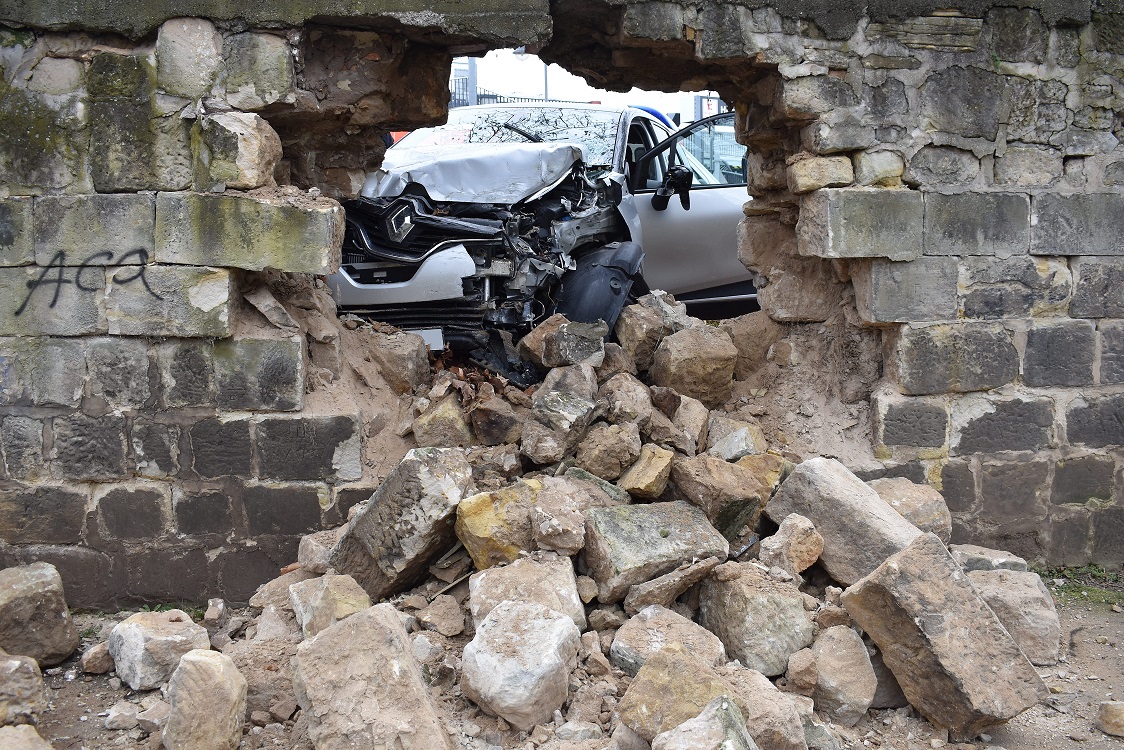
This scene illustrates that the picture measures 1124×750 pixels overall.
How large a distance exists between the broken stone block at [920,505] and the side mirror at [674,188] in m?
3.62

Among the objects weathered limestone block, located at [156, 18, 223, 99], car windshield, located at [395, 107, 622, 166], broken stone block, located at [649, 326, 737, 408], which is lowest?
broken stone block, located at [649, 326, 737, 408]

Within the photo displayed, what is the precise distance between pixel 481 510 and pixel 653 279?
15.2 feet

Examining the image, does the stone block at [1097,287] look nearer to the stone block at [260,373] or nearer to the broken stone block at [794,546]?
the broken stone block at [794,546]

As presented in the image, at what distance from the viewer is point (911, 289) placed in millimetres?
4387

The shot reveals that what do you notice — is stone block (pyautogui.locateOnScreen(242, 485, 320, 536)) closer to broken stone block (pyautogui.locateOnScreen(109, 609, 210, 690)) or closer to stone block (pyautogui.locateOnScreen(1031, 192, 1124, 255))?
broken stone block (pyautogui.locateOnScreen(109, 609, 210, 690))

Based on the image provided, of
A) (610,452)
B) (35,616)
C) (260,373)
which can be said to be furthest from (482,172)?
(35,616)

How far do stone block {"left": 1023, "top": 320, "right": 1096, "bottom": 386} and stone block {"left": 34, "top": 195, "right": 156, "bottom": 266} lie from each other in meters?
3.86

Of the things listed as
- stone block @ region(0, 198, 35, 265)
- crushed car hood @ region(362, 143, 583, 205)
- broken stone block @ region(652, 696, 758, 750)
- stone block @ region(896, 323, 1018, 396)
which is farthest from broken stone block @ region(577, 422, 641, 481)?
crushed car hood @ region(362, 143, 583, 205)

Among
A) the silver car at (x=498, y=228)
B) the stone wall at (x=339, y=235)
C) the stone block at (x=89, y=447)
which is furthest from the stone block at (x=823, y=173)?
the stone block at (x=89, y=447)

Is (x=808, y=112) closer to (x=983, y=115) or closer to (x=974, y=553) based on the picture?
(x=983, y=115)

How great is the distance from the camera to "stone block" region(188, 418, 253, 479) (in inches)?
160

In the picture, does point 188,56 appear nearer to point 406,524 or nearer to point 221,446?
point 221,446

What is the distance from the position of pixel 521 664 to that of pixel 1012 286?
2.93m

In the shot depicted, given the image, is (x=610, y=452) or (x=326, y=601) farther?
(x=610, y=452)
